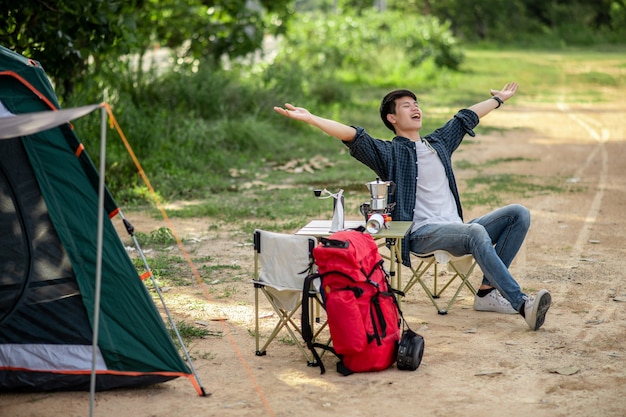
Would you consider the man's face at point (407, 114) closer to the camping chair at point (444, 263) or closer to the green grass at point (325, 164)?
the camping chair at point (444, 263)

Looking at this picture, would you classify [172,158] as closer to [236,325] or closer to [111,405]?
[236,325]

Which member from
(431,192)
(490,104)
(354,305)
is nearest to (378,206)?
(431,192)

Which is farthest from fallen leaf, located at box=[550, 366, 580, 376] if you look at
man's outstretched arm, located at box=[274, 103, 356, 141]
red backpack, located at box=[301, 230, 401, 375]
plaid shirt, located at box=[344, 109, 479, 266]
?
man's outstretched arm, located at box=[274, 103, 356, 141]

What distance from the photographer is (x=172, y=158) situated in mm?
12086

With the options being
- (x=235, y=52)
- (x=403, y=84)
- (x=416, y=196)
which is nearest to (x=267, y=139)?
(x=235, y=52)

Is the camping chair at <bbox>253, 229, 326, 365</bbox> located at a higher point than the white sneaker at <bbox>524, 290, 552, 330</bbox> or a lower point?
higher

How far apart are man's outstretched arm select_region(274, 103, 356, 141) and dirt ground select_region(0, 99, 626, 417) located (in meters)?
1.33

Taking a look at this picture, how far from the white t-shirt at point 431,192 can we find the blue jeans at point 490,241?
150 millimetres

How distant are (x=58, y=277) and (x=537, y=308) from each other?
9.31 feet

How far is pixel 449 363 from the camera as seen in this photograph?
5.21 m

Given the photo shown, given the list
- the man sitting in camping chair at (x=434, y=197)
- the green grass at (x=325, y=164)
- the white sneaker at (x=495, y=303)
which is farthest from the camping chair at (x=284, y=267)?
the green grass at (x=325, y=164)

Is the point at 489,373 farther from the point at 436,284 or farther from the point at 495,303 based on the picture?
the point at 436,284

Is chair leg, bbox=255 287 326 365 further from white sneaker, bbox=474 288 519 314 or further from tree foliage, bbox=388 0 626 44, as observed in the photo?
tree foliage, bbox=388 0 626 44

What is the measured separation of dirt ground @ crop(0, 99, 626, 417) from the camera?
4.59 m
